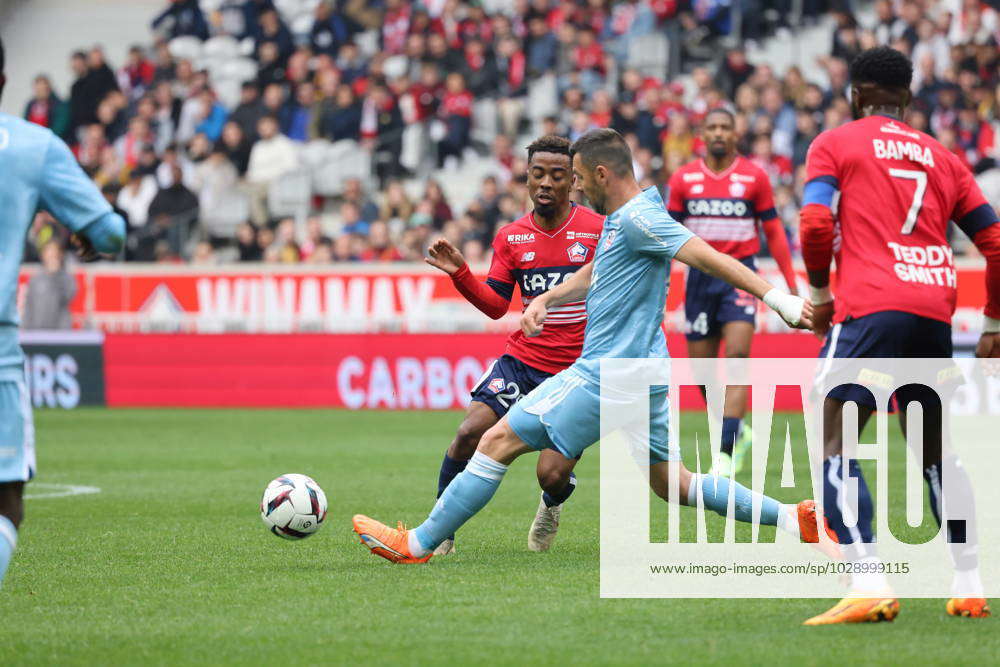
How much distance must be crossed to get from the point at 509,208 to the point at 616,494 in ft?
37.5

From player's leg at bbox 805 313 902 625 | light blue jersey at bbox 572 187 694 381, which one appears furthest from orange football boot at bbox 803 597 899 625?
light blue jersey at bbox 572 187 694 381

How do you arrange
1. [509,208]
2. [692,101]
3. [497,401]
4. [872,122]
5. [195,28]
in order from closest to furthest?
[872,122], [497,401], [509,208], [692,101], [195,28]

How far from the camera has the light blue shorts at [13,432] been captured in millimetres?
5258

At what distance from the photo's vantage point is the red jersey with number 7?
6.06 metres

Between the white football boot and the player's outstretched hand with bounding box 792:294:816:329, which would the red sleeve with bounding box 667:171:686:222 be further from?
the player's outstretched hand with bounding box 792:294:816:329

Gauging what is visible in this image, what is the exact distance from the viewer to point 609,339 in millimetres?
7094

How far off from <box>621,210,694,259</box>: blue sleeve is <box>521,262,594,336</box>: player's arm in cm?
54

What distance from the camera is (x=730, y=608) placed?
6.54 meters

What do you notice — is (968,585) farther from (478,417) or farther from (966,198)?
(478,417)

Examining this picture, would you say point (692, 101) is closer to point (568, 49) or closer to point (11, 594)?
point (568, 49)

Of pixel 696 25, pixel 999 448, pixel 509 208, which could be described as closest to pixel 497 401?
pixel 999 448

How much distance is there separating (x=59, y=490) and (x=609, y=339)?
254 inches

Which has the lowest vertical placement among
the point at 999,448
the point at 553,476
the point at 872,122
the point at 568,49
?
the point at 999,448

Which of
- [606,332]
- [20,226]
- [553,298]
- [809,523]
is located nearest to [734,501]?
[809,523]
